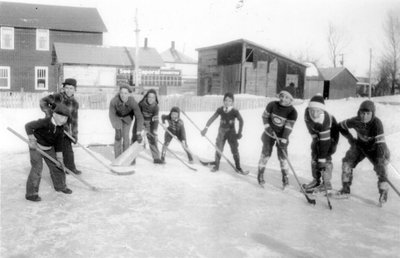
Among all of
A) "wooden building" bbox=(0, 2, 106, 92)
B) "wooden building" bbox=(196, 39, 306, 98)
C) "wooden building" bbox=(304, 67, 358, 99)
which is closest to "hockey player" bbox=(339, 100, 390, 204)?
"wooden building" bbox=(196, 39, 306, 98)

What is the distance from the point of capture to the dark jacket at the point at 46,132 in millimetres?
5484

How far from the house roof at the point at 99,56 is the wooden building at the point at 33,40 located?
2321 millimetres

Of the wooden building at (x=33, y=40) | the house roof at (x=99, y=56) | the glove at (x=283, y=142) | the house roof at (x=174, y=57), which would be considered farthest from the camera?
the house roof at (x=174, y=57)

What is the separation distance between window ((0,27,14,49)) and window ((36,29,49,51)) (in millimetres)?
1839

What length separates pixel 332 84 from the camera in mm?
44094

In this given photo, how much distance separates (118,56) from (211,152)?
71.8 feet

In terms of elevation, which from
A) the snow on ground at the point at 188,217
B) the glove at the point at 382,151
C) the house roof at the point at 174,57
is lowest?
the snow on ground at the point at 188,217

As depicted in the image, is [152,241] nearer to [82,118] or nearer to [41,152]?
[41,152]

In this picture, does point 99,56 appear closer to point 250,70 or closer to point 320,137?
point 250,70

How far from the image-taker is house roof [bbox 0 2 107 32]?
3209 centimetres

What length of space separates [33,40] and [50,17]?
237 cm

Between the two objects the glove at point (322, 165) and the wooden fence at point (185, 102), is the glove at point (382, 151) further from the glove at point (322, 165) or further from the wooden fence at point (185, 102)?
the wooden fence at point (185, 102)

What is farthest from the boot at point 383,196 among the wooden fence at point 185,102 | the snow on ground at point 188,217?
the wooden fence at point 185,102

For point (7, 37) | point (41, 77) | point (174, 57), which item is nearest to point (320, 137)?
point (41, 77)
